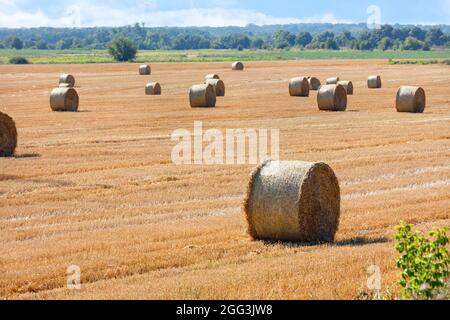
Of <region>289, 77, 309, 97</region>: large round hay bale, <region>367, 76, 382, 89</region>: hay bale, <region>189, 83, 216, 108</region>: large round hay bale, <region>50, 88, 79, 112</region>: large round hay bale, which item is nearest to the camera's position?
<region>50, 88, 79, 112</region>: large round hay bale

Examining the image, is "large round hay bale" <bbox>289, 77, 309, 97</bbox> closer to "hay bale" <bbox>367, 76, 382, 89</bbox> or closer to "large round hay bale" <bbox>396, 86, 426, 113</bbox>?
"hay bale" <bbox>367, 76, 382, 89</bbox>

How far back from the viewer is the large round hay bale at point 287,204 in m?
13.2

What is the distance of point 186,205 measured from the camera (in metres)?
16.8

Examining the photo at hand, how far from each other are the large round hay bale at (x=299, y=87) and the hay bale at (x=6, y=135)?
25.4 m

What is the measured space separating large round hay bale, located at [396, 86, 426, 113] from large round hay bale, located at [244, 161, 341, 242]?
2405 cm

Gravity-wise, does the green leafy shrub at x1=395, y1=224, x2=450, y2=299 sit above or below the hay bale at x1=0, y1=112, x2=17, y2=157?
above

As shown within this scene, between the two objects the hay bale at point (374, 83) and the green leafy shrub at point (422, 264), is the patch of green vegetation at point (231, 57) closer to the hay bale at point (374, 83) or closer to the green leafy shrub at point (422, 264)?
the hay bale at point (374, 83)

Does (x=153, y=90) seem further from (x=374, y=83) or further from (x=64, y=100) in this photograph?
(x=374, y=83)

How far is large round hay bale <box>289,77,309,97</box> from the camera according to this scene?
4749cm

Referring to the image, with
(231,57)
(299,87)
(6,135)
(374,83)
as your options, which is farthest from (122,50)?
(6,135)

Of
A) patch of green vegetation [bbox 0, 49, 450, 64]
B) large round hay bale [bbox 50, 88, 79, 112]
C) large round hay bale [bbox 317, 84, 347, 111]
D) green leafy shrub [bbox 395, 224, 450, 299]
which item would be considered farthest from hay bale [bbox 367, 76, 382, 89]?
patch of green vegetation [bbox 0, 49, 450, 64]
